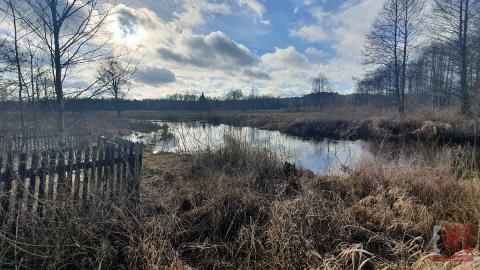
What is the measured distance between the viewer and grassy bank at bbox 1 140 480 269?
2766 millimetres

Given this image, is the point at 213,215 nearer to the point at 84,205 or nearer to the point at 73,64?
the point at 84,205

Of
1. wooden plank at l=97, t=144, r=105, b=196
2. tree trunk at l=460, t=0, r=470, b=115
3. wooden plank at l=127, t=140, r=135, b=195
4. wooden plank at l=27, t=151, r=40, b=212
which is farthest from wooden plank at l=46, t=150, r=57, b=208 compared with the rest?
tree trunk at l=460, t=0, r=470, b=115

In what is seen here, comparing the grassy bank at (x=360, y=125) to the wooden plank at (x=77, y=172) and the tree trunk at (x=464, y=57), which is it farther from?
the wooden plank at (x=77, y=172)

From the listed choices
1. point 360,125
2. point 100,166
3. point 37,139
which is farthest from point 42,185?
point 360,125

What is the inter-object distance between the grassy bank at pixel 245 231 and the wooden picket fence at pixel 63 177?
315mm

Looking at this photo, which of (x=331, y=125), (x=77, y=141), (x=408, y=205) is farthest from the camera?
(x=331, y=125)

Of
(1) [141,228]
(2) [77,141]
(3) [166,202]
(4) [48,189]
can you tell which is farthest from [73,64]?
(1) [141,228]

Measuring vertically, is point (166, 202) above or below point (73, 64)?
below

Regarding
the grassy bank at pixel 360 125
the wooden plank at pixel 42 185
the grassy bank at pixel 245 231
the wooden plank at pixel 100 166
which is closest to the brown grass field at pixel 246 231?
the grassy bank at pixel 245 231

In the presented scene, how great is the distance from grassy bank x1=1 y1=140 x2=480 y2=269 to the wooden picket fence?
0.31 meters

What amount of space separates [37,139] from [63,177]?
613 centimetres

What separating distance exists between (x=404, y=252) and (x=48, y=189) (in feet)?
14.2

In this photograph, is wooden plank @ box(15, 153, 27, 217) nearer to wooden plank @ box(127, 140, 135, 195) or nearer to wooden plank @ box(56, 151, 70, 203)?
wooden plank @ box(56, 151, 70, 203)

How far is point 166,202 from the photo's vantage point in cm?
401
